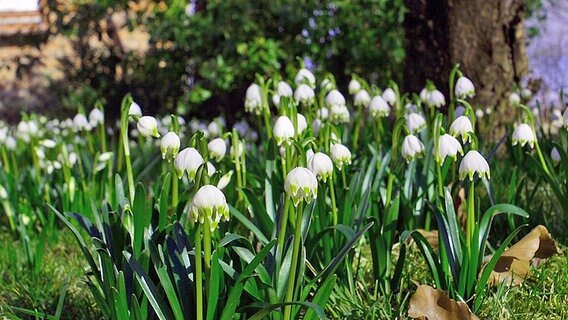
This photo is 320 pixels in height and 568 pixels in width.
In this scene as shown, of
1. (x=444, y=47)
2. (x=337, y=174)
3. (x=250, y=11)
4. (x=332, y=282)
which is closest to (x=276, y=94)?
(x=337, y=174)

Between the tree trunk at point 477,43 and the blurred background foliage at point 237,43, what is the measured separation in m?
1.88

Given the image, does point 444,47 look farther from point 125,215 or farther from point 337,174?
point 125,215

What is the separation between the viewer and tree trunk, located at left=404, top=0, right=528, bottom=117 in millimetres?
3688

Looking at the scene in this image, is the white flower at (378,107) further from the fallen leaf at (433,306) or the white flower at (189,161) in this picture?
the white flower at (189,161)

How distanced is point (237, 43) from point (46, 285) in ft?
12.2

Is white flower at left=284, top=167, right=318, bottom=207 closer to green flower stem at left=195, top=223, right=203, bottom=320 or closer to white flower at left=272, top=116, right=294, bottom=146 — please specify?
green flower stem at left=195, top=223, right=203, bottom=320

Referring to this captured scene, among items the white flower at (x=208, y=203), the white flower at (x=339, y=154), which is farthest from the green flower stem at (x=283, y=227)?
the white flower at (x=339, y=154)

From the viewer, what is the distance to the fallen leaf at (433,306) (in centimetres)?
185

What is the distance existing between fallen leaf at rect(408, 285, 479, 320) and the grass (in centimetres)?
92

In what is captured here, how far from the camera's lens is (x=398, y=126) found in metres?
2.06

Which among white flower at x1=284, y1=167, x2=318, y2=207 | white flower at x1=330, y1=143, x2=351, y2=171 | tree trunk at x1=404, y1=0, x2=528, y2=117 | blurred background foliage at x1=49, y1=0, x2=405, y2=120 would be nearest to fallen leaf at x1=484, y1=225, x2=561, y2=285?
white flower at x1=330, y1=143, x2=351, y2=171

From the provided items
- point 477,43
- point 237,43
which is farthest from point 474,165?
point 237,43

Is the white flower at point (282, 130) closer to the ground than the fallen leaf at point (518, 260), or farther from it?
farther from it

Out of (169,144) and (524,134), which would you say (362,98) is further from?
(169,144)
